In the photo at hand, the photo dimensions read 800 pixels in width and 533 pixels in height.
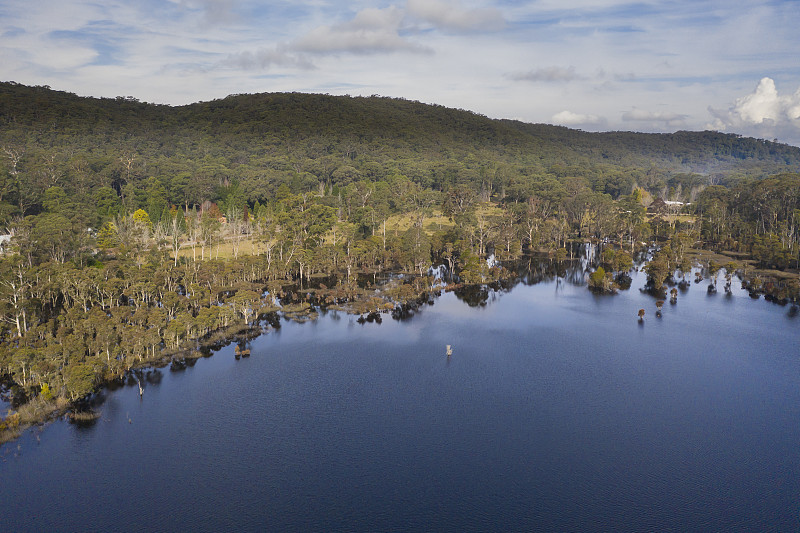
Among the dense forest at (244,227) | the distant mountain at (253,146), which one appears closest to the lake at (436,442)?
the dense forest at (244,227)

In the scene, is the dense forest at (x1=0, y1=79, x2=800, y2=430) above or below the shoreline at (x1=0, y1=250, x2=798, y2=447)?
above

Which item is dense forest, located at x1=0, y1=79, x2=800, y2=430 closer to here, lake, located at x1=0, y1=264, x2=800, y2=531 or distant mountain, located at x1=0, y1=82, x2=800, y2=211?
distant mountain, located at x1=0, y1=82, x2=800, y2=211

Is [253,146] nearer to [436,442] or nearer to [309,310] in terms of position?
[309,310]

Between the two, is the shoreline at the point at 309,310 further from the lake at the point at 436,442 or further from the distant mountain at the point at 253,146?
the distant mountain at the point at 253,146

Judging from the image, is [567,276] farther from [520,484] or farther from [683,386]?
[520,484]

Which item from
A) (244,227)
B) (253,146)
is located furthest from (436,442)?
(253,146)

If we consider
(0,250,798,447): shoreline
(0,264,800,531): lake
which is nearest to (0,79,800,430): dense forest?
(0,250,798,447): shoreline

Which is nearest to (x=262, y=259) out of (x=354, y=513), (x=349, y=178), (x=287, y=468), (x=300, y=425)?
(x=300, y=425)
